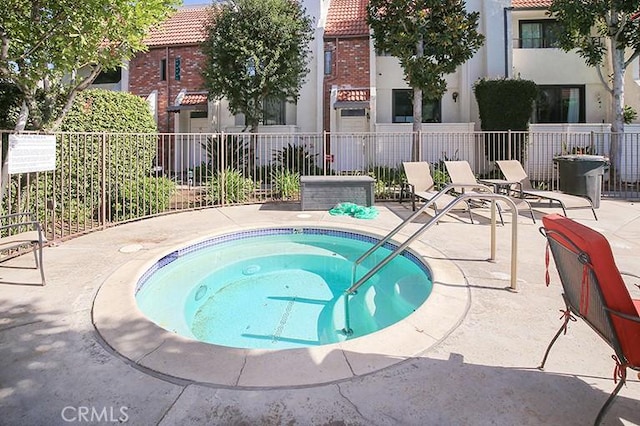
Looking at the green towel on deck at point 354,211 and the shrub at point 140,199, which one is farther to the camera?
the green towel on deck at point 354,211

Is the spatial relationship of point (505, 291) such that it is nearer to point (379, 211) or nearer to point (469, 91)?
point (379, 211)

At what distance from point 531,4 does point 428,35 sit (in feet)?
24.1

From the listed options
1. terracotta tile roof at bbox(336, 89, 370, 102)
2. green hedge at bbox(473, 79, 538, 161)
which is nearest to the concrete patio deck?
green hedge at bbox(473, 79, 538, 161)

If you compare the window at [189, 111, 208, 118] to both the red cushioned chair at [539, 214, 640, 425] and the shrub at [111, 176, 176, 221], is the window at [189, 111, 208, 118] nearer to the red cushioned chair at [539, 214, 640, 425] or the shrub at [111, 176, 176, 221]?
the shrub at [111, 176, 176, 221]

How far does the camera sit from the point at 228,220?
855 cm

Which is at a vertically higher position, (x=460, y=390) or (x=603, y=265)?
(x=603, y=265)

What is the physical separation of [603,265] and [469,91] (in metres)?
16.0

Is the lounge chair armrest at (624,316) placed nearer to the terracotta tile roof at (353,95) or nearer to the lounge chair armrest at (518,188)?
the lounge chair armrest at (518,188)

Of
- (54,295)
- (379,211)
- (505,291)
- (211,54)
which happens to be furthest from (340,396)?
(211,54)

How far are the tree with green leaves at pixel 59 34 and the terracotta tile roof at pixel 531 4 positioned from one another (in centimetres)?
1520

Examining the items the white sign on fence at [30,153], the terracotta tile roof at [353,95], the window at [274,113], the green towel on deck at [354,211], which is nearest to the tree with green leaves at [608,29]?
the terracotta tile roof at [353,95]

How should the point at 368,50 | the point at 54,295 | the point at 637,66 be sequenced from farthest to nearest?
the point at 368,50
the point at 637,66
the point at 54,295

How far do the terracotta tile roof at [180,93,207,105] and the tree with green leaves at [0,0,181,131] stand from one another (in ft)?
37.0

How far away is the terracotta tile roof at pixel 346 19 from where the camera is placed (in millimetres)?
17297
